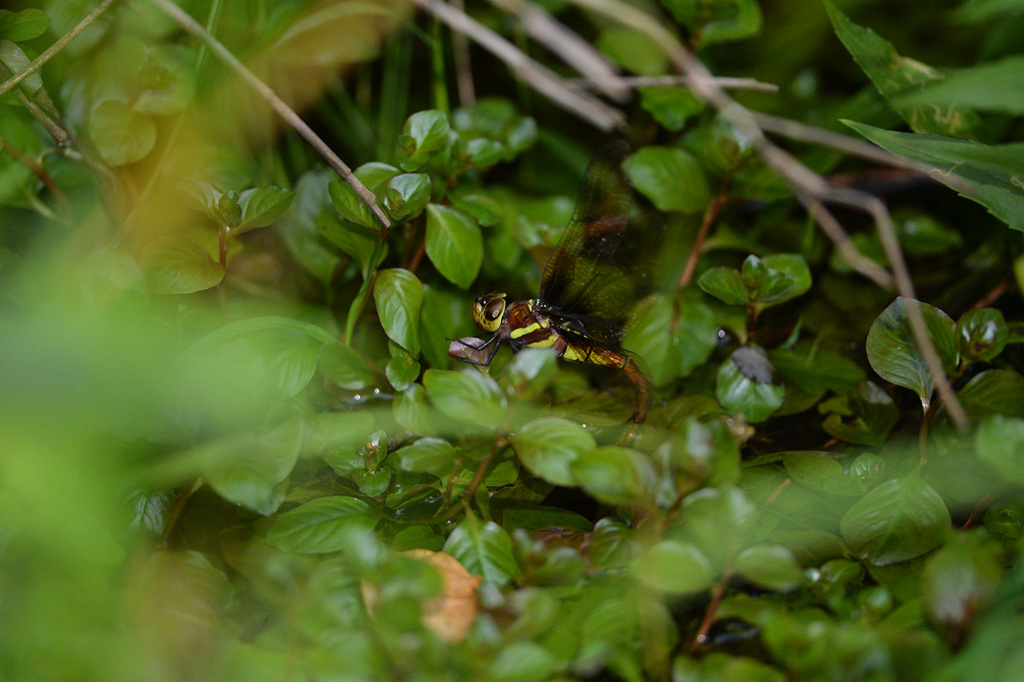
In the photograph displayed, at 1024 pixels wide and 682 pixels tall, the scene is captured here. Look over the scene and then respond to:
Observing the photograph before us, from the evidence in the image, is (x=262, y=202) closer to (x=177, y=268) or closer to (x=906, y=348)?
(x=177, y=268)

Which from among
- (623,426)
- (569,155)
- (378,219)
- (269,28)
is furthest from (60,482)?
(569,155)

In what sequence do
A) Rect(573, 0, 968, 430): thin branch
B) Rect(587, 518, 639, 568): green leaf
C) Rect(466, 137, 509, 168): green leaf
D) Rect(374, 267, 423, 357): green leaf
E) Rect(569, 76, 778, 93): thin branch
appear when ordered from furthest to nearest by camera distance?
Rect(569, 76, 778, 93): thin branch
Rect(466, 137, 509, 168): green leaf
Rect(374, 267, 423, 357): green leaf
Rect(573, 0, 968, 430): thin branch
Rect(587, 518, 639, 568): green leaf

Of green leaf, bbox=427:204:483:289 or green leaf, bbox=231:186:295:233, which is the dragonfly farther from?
green leaf, bbox=231:186:295:233

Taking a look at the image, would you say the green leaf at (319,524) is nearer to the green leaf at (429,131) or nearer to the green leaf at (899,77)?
the green leaf at (429,131)

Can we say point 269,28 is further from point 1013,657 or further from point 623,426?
point 1013,657

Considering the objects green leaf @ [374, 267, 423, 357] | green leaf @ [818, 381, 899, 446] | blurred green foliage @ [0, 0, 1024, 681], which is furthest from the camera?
green leaf @ [818, 381, 899, 446]

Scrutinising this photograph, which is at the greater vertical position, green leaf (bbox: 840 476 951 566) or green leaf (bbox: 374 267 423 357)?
green leaf (bbox: 374 267 423 357)

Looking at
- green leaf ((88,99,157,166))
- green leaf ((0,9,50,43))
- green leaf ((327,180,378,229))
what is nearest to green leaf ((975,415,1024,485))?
green leaf ((327,180,378,229))
